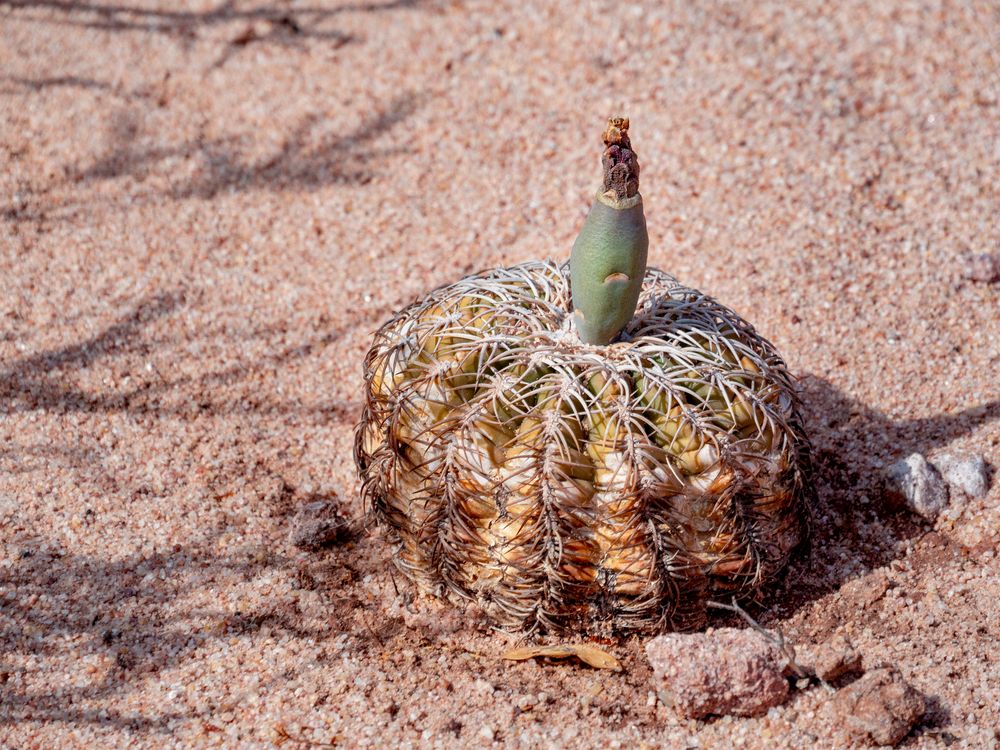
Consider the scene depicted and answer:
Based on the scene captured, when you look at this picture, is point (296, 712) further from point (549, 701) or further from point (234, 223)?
point (234, 223)

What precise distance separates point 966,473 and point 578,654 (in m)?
1.45

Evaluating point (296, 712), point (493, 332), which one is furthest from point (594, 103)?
point (296, 712)

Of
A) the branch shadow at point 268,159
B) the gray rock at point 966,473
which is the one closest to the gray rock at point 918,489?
the gray rock at point 966,473

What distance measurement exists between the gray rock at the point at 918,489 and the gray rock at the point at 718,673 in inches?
34.9

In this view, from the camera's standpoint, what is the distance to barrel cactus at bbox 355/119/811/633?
267 cm

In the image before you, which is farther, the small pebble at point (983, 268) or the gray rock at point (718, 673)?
the small pebble at point (983, 268)

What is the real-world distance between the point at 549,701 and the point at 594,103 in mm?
3102

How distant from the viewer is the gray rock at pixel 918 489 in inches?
133

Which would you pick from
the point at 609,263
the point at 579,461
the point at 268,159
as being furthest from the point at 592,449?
the point at 268,159

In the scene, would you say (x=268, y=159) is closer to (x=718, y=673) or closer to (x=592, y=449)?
(x=592, y=449)

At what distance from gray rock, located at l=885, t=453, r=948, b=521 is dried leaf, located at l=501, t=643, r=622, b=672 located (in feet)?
3.71

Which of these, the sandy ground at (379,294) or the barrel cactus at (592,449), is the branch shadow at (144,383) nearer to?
the sandy ground at (379,294)

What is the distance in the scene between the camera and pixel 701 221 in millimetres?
4504

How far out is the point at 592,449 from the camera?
2693 mm
